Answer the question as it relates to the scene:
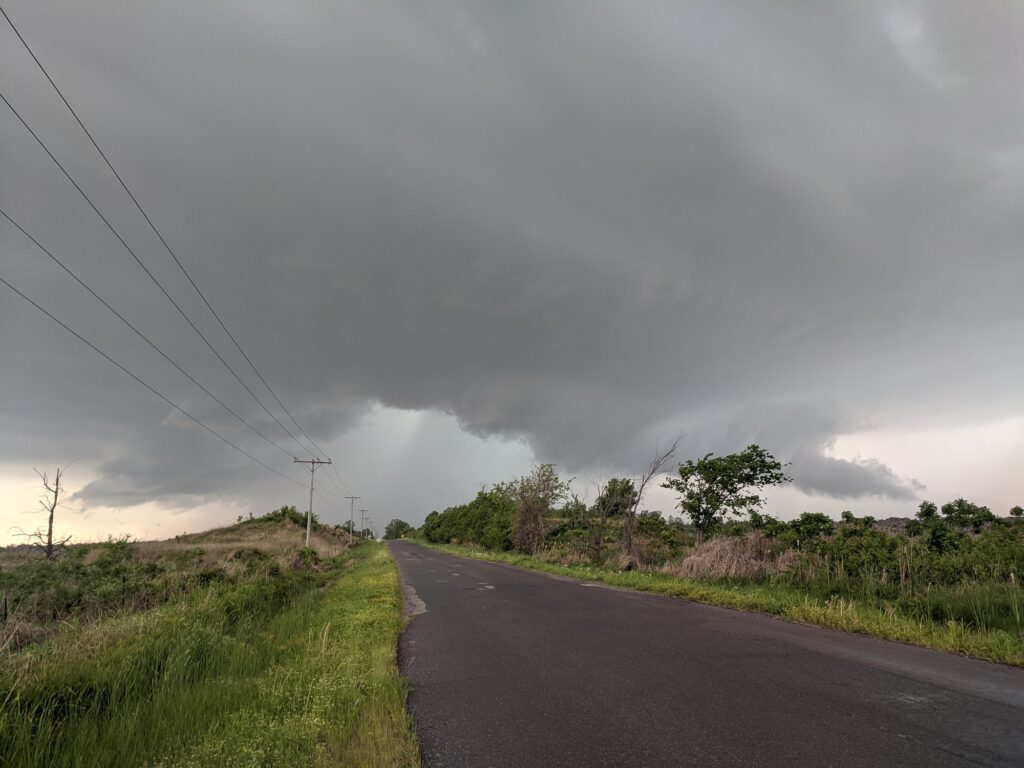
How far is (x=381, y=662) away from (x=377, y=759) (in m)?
3.44

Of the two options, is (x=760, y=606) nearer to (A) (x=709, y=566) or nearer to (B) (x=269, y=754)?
(A) (x=709, y=566)

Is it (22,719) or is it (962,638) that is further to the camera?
(962,638)

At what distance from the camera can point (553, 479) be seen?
123 ft

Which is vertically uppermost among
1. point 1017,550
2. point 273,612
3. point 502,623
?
point 1017,550

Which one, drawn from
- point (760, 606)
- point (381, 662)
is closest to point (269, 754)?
point (381, 662)

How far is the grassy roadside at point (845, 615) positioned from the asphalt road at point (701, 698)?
50 centimetres

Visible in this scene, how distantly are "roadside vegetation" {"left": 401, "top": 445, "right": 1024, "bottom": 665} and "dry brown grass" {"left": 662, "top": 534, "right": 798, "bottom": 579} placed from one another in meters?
0.04

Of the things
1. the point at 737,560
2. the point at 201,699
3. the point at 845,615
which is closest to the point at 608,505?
the point at 737,560


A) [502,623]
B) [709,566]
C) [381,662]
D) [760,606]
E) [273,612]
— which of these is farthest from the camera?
[709,566]

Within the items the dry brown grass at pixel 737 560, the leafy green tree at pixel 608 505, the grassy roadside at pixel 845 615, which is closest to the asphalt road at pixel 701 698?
the grassy roadside at pixel 845 615

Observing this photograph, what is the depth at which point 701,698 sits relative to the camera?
17.9 ft

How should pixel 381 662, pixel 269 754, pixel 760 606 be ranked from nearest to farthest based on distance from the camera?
pixel 269 754, pixel 381 662, pixel 760 606

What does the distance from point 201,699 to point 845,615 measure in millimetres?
10580

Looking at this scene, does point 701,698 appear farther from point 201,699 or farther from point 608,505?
point 608,505
